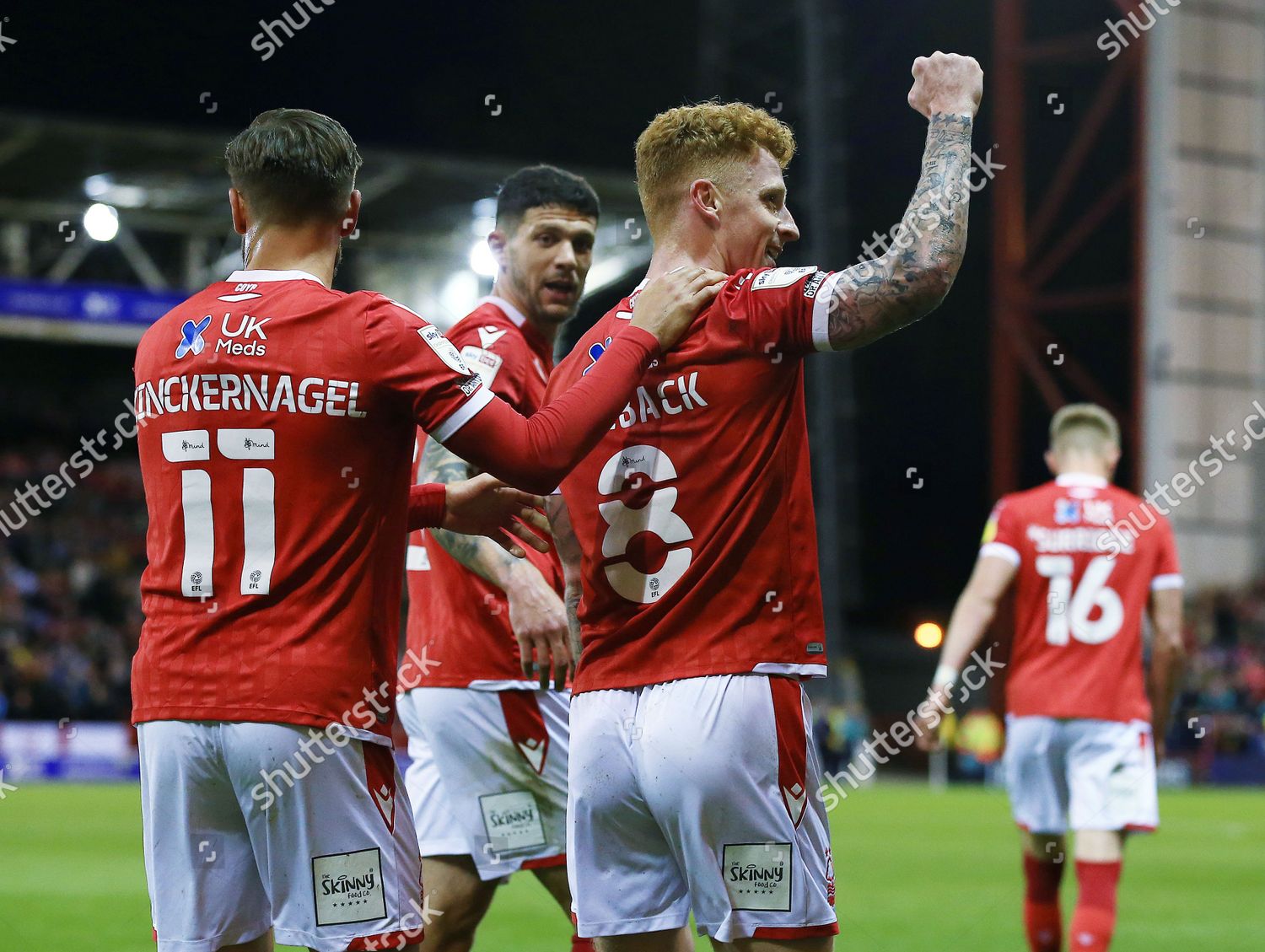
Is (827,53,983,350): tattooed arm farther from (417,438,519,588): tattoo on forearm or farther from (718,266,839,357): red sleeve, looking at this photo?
(417,438,519,588): tattoo on forearm

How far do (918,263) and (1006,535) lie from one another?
4.26 m

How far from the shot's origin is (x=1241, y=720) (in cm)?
2650

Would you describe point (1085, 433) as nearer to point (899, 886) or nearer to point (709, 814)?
point (709, 814)

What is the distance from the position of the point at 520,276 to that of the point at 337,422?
218 cm

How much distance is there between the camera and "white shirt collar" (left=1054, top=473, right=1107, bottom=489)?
7.07 meters

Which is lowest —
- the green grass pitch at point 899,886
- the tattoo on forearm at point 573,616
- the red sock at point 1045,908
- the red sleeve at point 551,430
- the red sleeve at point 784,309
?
the green grass pitch at point 899,886

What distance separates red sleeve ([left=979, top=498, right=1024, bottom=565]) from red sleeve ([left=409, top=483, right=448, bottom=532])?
402 cm

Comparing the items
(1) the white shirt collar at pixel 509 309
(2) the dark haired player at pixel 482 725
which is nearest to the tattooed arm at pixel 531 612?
(2) the dark haired player at pixel 482 725

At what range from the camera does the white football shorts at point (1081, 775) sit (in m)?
6.68

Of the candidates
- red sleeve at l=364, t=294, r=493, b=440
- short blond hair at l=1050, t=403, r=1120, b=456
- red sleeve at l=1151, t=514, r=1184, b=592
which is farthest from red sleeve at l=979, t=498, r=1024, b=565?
red sleeve at l=364, t=294, r=493, b=440

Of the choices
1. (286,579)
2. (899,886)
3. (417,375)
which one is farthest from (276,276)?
(899,886)

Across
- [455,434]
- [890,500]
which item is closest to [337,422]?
[455,434]

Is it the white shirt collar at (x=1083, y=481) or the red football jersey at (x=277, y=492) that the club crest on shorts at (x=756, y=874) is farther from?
the white shirt collar at (x=1083, y=481)

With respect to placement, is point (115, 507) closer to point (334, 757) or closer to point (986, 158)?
point (986, 158)
